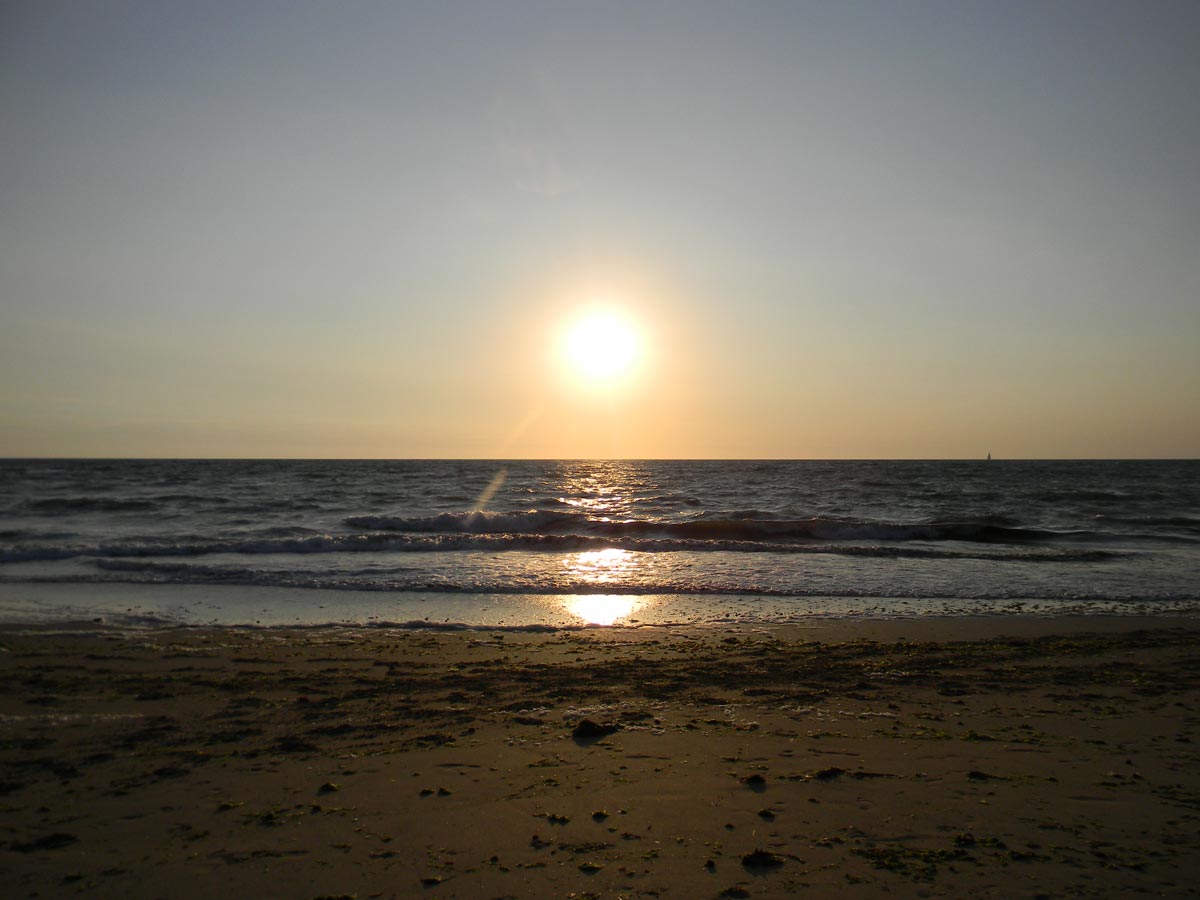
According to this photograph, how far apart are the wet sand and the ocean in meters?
3.52

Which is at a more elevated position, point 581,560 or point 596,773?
point 596,773

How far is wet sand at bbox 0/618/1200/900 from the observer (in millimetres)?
3896

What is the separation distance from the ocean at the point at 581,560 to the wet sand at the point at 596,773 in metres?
3.52

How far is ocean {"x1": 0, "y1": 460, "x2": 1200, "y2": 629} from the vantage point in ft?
41.0

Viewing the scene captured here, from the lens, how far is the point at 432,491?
5088 centimetres

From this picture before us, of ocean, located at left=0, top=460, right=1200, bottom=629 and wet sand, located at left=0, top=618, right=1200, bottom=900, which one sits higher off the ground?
wet sand, located at left=0, top=618, right=1200, bottom=900

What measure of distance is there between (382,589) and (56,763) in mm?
8999

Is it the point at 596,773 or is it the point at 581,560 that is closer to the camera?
the point at 596,773

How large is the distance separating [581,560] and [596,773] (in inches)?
579

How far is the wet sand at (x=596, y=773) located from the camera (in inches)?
153

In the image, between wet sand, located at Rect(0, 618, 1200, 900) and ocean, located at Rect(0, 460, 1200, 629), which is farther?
ocean, located at Rect(0, 460, 1200, 629)

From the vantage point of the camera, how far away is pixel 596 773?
5.20 metres

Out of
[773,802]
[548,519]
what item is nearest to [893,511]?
[548,519]

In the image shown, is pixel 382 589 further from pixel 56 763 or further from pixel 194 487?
pixel 194 487
